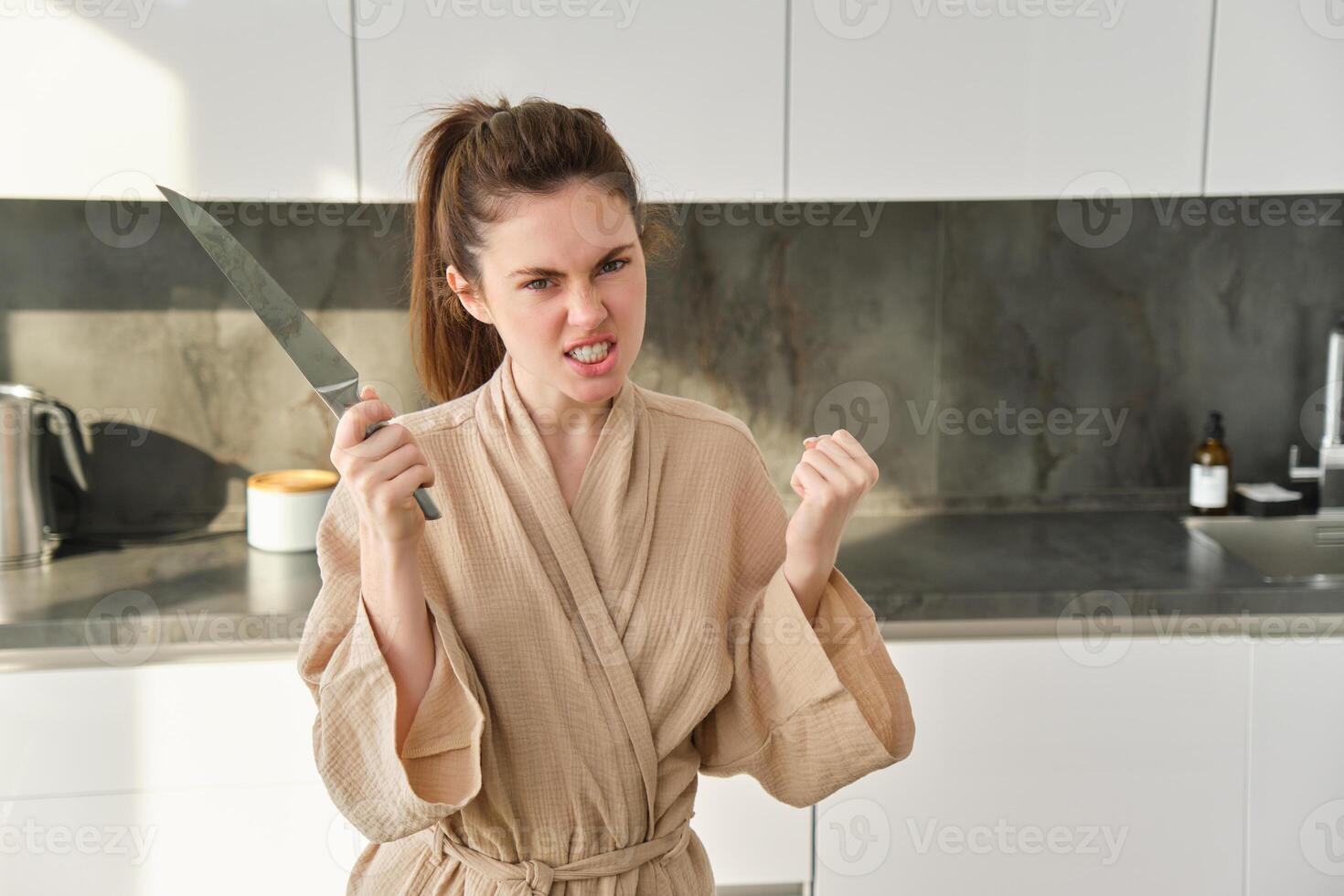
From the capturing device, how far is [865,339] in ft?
7.88

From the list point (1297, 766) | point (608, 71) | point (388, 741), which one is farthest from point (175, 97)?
point (1297, 766)

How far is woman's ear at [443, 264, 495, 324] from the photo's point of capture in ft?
3.90

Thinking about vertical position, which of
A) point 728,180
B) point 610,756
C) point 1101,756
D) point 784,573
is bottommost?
point 1101,756

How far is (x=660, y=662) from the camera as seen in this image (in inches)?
47.1

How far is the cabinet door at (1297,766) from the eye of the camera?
6.25 feet

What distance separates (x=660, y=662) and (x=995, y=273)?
1.45 metres

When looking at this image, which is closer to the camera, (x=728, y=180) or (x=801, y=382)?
(x=728, y=180)

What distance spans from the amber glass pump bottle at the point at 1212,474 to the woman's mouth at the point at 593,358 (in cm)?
158

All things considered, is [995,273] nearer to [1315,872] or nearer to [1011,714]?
[1011,714]

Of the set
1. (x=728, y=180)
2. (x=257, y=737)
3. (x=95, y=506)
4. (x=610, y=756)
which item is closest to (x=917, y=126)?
(x=728, y=180)

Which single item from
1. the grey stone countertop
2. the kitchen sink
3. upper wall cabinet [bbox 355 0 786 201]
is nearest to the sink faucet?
the kitchen sink

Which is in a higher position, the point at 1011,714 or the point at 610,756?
the point at 610,756

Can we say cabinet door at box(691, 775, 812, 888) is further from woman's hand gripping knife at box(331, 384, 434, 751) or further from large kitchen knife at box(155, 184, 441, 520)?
large kitchen knife at box(155, 184, 441, 520)

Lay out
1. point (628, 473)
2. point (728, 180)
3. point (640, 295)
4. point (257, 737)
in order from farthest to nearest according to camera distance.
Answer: point (728, 180) → point (257, 737) → point (628, 473) → point (640, 295)
